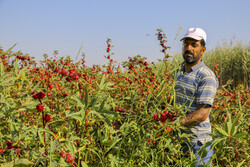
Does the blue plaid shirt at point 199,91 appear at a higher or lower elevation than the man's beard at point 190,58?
lower

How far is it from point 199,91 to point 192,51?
671mm

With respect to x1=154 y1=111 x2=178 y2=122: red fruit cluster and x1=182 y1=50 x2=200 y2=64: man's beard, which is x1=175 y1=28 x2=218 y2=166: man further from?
x1=154 y1=111 x2=178 y2=122: red fruit cluster

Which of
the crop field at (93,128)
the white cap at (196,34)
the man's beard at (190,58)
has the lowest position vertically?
the crop field at (93,128)

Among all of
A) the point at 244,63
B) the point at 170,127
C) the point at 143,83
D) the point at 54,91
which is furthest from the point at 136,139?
the point at 244,63

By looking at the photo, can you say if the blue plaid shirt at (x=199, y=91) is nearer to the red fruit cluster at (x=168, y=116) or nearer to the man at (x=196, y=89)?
the man at (x=196, y=89)

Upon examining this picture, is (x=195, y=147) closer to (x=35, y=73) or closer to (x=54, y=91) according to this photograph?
(x=54, y=91)

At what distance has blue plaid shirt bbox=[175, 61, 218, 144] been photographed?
102 inches

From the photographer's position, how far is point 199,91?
2.66 metres

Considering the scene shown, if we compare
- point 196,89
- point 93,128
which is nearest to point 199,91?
point 196,89

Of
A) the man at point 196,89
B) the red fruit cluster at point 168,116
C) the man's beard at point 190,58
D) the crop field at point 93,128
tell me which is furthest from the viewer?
the man's beard at point 190,58

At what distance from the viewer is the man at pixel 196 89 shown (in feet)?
8.23

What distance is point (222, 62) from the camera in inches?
550

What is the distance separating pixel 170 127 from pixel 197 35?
5.58 feet

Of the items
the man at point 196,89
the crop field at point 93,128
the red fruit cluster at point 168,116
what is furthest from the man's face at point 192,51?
the red fruit cluster at point 168,116
